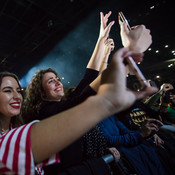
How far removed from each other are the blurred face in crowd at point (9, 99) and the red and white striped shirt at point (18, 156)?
49cm

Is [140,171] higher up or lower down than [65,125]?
lower down

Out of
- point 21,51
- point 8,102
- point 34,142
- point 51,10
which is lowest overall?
point 34,142

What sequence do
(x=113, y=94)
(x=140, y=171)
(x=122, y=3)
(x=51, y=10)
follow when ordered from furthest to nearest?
(x=51, y=10), (x=122, y=3), (x=140, y=171), (x=113, y=94)

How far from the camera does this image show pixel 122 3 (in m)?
3.85

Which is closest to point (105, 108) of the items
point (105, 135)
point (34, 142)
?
point (34, 142)

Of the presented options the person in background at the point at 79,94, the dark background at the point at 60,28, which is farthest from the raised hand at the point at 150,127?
the dark background at the point at 60,28

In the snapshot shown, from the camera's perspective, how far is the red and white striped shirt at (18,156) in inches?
16.0

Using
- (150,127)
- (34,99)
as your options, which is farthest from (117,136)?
(34,99)

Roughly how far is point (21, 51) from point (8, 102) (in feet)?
19.6

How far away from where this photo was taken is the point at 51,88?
3.56 feet

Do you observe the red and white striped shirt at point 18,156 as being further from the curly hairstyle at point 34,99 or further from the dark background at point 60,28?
the dark background at point 60,28

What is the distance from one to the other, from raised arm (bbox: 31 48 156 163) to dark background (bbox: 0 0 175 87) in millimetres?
4137

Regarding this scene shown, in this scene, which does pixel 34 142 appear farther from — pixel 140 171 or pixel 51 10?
pixel 51 10

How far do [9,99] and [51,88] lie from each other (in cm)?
34
